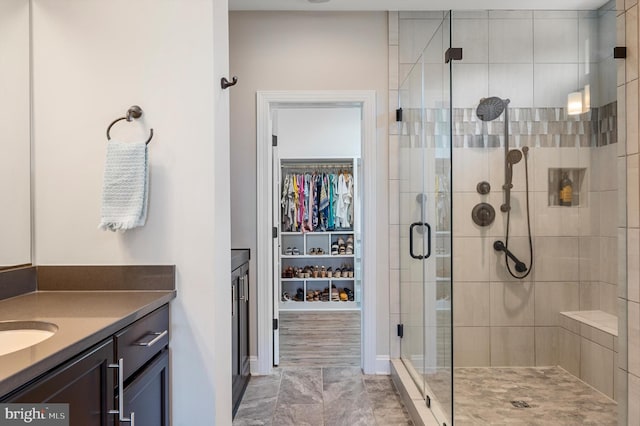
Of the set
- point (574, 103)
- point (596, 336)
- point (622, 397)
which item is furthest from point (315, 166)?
point (622, 397)

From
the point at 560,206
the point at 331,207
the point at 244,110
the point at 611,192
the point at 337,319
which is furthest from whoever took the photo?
the point at 331,207

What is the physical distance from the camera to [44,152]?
4.66 ft

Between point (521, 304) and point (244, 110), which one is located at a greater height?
point (244, 110)

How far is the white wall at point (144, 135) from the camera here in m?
1.42

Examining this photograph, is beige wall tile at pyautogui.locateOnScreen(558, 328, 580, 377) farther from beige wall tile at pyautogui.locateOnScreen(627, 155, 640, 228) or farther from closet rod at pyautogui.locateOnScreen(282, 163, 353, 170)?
closet rod at pyautogui.locateOnScreen(282, 163, 353, 170)

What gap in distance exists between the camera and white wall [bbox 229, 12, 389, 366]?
280 cm

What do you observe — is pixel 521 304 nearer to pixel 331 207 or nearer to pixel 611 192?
pixel 611 192

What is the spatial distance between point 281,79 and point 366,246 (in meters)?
1.51

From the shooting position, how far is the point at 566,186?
2316mm

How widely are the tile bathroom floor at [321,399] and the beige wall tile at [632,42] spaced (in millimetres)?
2086

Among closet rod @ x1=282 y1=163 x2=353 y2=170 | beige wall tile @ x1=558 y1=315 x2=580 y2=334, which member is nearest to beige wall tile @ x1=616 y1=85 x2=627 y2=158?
beige wall tile @ x1=558 y1=315 x2=580 y2=334

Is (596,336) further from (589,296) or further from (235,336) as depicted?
(235,336)

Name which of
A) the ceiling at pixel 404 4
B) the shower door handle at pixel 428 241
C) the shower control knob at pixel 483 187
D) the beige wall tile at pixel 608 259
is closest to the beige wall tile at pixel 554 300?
the beige wall tile at pixel 608 259

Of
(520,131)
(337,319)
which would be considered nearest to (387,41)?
(520,131)
